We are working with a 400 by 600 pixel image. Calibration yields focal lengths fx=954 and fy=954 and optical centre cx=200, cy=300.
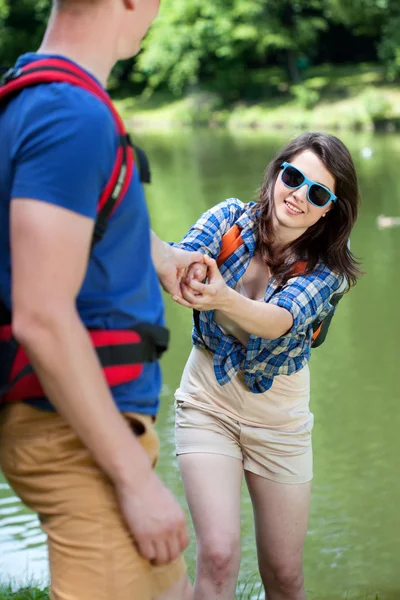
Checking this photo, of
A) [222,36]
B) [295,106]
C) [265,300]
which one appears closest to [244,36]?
[222,36]

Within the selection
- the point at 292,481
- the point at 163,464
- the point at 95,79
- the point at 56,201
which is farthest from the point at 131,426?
the point at 163,464

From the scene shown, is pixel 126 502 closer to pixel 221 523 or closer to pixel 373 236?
pixel 221 523

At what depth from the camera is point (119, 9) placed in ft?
5.45

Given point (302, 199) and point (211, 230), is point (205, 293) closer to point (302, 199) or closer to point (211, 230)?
point (211, 230)

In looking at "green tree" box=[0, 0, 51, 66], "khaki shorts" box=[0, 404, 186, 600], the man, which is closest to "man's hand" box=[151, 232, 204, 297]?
the man

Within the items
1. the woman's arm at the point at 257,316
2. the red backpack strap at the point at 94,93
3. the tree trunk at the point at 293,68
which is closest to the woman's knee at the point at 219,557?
the woman's arm at the point at 257,316

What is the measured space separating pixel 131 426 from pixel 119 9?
2.44 ft

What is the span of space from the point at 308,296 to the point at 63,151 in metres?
1.73

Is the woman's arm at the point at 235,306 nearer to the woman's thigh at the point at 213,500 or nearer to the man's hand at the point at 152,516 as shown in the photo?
the woman's thigh at the point at 213,500

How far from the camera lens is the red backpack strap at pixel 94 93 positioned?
1566mm

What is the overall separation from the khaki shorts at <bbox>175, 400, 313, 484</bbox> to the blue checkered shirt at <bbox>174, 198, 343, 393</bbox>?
14 cm

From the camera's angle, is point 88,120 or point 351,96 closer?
point 88,120

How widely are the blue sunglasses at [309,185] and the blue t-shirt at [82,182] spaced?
160 centimetres

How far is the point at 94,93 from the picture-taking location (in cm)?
158
